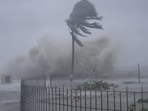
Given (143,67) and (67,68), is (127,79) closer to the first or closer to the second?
(143,67)

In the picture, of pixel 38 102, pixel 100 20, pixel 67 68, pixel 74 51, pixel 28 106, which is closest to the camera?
pixel 38 102

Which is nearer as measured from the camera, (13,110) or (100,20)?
(13,110)

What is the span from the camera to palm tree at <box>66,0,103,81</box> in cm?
2237

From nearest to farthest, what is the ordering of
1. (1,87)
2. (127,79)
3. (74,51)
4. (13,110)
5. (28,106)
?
(28,106)
(13,110)
(127,79)
(1,87)
(74,51)

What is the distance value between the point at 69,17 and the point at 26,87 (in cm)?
1772

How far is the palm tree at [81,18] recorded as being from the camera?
22.4m

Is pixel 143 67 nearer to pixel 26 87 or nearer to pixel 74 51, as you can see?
pixel 26 87

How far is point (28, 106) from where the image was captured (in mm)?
7414

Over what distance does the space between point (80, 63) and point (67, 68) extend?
1080mm

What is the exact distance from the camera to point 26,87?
24.6ft

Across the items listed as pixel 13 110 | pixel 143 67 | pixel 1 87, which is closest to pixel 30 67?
pixel 1 87

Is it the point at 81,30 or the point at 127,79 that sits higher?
the point at 81,30

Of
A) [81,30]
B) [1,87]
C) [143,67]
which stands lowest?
[1,87]

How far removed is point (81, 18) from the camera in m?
24.0
